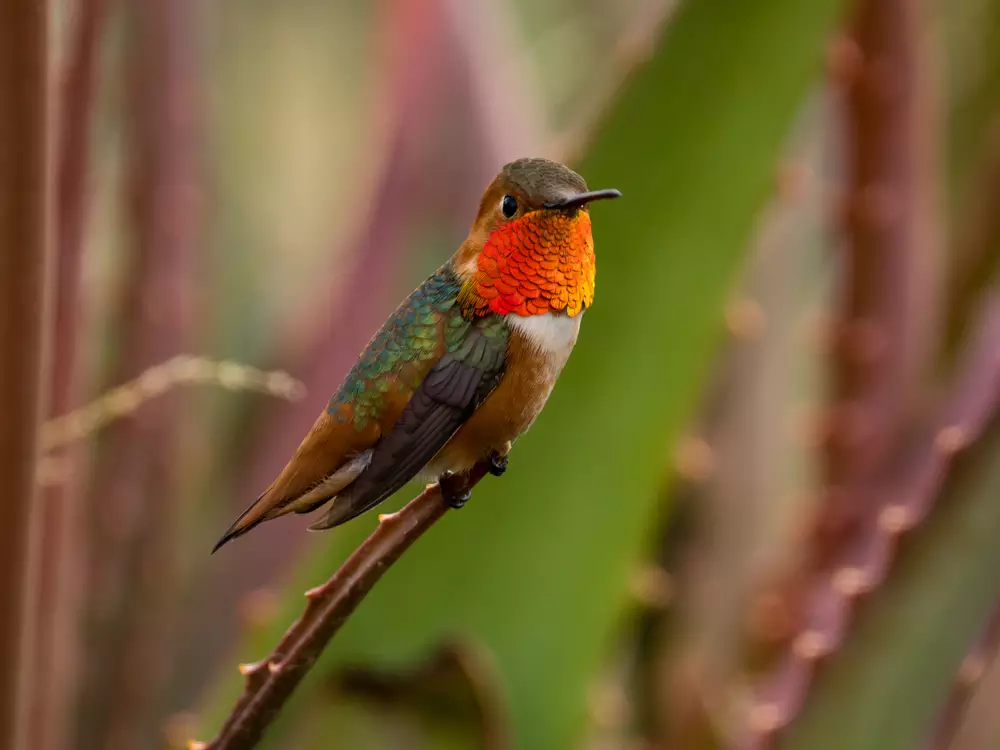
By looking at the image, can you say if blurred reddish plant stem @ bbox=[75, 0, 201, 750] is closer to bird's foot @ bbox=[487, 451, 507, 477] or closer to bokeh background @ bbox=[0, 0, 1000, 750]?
bokeh background @ bbox=[0, 0, 1000, 750]

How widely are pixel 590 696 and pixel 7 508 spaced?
0.96 feet

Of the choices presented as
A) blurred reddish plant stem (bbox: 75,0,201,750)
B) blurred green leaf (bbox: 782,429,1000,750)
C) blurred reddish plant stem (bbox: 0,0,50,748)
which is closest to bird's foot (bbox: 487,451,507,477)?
blurred reddish plant stem (bbox: 0,0,50,748)

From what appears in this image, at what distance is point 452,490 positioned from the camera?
28 cm

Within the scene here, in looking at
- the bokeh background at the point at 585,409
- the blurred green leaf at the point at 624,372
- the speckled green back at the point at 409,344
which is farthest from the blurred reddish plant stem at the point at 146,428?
the speckled green back at the point at 409,344

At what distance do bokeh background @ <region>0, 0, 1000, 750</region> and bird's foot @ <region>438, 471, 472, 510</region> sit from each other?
4cm

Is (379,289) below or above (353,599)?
above

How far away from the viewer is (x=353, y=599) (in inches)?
10.5

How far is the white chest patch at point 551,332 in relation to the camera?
281 mm

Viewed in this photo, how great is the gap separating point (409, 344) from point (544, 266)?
0.04 m

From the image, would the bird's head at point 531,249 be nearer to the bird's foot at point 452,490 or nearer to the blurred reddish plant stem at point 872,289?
the bird's foot at point 452,490

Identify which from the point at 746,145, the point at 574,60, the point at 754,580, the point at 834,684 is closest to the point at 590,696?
the point at 834,684

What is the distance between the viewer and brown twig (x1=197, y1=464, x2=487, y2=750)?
0.27 meters

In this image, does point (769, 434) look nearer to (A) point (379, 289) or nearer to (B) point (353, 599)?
(A) point (379, 289)

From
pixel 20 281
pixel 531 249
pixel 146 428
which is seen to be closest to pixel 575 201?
pixel 531 249
